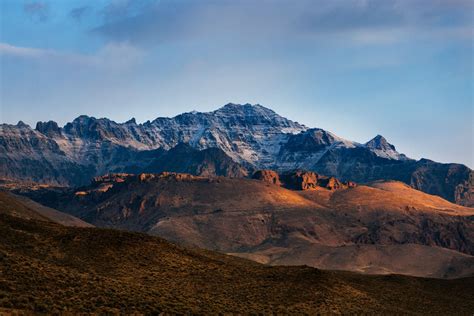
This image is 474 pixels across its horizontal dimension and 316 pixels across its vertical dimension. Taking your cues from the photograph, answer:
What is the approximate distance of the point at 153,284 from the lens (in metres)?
96.9

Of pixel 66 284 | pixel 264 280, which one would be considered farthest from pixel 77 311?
pixel 264 280

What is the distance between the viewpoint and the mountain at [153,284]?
80.2 metres

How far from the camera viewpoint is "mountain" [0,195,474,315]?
263 feet

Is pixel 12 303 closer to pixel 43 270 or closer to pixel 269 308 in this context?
pixel 43 270

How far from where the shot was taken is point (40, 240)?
4348 inches

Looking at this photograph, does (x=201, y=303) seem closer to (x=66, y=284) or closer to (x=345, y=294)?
(x=66, y=284)

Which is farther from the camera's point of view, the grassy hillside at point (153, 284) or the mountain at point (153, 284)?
the grassy hillside at point (153, 284)

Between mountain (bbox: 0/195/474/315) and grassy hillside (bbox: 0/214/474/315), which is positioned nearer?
mountain (bbox: 0/195/474/315)

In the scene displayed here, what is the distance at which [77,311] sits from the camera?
2936 inches

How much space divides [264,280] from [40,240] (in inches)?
1437

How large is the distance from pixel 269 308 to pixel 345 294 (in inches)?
962

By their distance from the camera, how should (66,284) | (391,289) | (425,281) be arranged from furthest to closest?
(425,281) → (391,289) → (66,284)

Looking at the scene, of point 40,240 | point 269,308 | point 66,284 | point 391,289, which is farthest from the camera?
point 391,289

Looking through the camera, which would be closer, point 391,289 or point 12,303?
point 12,303
